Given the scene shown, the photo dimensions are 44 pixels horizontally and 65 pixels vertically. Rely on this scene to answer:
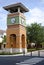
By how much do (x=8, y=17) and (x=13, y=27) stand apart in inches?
112

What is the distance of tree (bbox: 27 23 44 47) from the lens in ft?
184

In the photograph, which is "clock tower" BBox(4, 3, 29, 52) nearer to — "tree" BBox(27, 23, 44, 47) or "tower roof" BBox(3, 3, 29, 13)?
"tower roof" BBox(3, 3, 29, 13)

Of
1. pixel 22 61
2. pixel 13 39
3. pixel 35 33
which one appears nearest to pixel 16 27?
pixel 13 39

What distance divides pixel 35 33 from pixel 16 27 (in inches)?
590

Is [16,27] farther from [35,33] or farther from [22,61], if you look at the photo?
[22,61]

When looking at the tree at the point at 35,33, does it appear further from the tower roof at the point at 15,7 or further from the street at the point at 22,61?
the street at the point at 22,61

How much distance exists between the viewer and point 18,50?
41375 millimetres

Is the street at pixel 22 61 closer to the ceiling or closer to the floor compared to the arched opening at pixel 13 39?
closer to the floor

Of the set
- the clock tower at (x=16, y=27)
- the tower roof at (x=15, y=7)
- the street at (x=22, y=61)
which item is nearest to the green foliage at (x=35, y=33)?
the clock tower at (x=16, y=27)

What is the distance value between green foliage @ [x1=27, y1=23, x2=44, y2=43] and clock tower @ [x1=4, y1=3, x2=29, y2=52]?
38.4 ft

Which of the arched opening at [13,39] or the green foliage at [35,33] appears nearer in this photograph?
the arched opening at [13,39]

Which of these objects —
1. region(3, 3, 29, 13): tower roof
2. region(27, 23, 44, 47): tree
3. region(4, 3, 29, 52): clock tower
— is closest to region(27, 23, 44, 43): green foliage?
region(27, 23, 44, 47): tree

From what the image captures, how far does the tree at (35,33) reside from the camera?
184 ft

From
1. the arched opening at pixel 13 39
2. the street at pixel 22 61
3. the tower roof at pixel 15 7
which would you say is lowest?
the street at pixel 22 61
